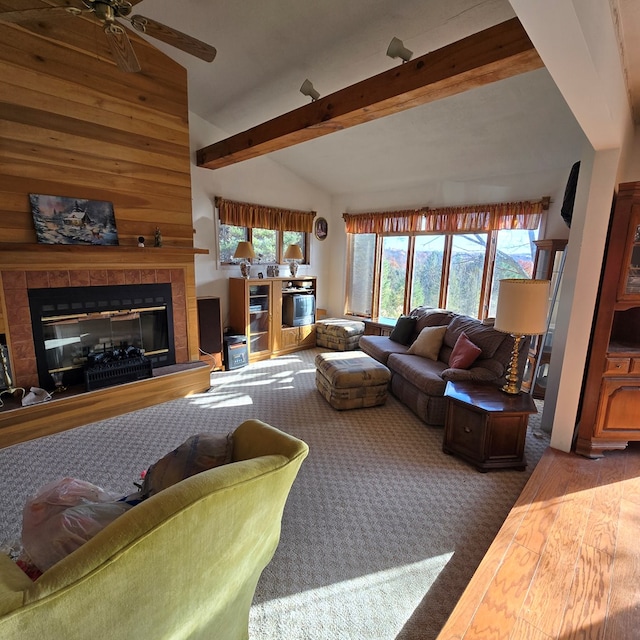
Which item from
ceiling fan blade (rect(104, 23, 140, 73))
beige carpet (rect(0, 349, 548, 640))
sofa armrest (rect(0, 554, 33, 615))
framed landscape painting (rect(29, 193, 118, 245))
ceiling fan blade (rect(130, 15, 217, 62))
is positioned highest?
ceiling fan blade (rect(130, 15, 217, 62))

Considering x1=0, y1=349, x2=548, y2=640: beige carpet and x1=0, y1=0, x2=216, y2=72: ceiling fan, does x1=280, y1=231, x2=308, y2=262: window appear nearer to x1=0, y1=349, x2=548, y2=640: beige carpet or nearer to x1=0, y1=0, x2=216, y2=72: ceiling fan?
x1=0, y1=349, x2=548, y2=640: beige carpet

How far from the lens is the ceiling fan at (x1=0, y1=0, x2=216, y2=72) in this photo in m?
1.67

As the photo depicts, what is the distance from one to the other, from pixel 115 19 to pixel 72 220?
6.44ft

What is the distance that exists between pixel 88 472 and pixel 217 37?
11.8 feet

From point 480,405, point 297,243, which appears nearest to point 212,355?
point 297,243

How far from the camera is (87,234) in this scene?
3.30 meters

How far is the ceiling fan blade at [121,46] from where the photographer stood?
181cm

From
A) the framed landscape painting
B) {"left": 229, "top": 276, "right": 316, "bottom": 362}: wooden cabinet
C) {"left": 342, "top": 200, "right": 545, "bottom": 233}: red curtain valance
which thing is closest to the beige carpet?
{"left": 229, "top": 276, "right": 316, "bottom": 362}: wooden cabinet

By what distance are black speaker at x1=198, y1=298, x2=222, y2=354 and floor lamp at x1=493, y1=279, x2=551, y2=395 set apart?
3.37 metres

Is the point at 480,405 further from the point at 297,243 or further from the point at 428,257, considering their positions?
the point at 297,243

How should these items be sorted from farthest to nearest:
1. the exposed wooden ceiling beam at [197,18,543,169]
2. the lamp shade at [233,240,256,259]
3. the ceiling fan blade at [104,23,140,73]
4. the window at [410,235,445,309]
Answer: the window at [410,235,445,309] < the lamp shade at [233,240,256,259] < the exposed wooden ceiling beam at [197,18,543,169] < the ceiling fan blade at [104,23,140,73]

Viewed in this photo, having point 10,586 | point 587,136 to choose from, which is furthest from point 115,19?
point 587,136

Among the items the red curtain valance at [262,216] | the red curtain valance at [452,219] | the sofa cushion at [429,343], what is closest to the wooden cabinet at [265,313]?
the red curtain valance at [262,216]

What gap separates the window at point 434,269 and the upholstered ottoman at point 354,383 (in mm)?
2037
